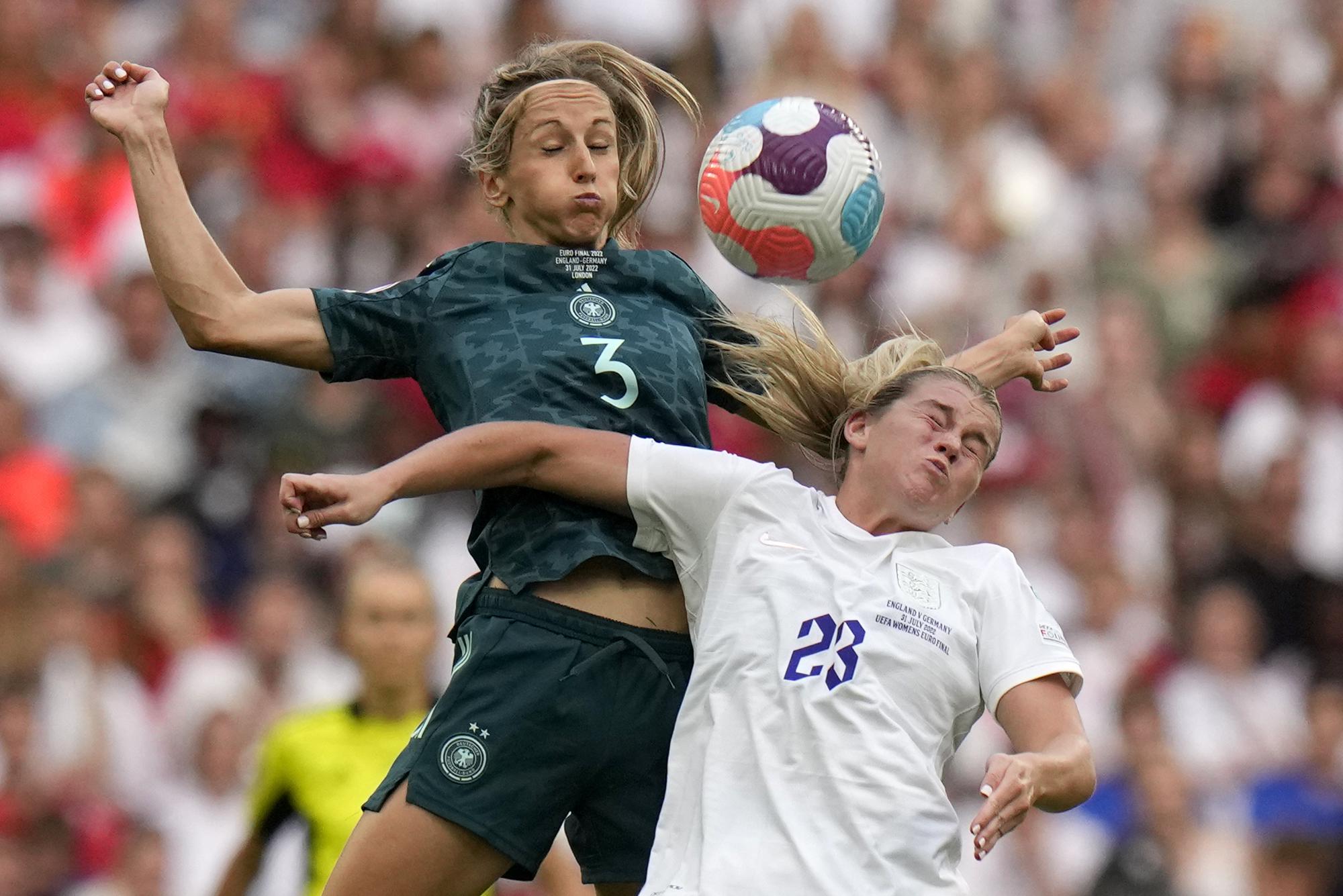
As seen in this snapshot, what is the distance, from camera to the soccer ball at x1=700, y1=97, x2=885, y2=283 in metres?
4.50

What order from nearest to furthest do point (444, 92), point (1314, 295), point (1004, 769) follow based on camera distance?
1. point (1004, 769)
2. point (444, 92)
3. point (1314, 295)

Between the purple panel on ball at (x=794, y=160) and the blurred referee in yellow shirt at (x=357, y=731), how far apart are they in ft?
7.01

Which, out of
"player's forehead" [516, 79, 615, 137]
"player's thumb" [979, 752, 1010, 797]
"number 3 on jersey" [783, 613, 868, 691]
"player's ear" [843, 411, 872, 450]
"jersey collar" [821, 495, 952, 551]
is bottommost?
"player's thumb" [979, 752, 1010, 797]

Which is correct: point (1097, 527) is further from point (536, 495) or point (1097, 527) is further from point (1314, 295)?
point (536, 495)

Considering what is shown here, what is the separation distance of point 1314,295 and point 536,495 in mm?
7731

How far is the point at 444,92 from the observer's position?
10070mm

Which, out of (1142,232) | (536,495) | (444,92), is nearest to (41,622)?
(444,92)

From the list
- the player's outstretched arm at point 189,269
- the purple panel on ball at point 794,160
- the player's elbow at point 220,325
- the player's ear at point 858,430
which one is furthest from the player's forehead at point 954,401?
the player's elbow at point 220,325

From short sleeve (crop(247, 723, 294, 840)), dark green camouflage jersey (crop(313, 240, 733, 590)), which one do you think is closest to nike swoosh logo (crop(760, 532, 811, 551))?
dark green camouflage jersey (crop(313, 240, 733, 590))

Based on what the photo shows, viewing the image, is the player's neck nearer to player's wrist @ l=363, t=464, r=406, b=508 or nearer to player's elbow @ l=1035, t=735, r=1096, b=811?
player's wrist @ l=363, t=464, r=406, b=508

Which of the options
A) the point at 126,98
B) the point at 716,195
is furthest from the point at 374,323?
the point at 716,195

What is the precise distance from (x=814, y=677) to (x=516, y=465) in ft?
2.40

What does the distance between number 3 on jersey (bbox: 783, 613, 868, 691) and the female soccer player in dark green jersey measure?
0.33 meters

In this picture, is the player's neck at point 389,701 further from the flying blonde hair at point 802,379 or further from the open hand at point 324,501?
the open hand at point 324,501
